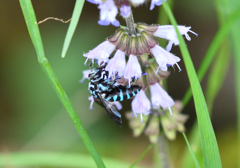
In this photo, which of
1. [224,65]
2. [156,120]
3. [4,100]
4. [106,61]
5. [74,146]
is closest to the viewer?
[106,61]

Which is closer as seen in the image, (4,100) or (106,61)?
(106,61)

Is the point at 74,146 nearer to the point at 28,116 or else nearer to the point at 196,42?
the point at 28,116

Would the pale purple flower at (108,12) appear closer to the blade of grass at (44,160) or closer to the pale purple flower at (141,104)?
the pale purple flower at (141,104)

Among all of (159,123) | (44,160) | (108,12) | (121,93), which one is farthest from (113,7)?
(44,160)

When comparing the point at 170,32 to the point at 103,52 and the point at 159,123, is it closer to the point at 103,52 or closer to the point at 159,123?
the point at 103,52

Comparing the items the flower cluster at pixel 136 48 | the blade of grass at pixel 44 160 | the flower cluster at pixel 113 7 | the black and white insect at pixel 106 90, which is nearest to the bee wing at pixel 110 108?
the black and white insect at pixel 106 90

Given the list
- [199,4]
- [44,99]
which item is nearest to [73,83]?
[44,99]
